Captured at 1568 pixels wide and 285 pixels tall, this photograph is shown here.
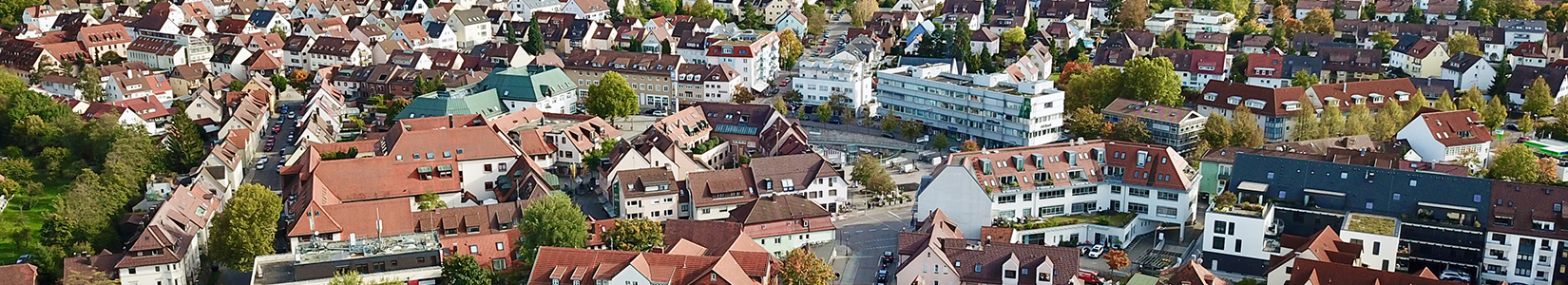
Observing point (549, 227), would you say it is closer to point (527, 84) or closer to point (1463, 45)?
point (527, 84)

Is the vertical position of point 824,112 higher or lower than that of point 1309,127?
lower

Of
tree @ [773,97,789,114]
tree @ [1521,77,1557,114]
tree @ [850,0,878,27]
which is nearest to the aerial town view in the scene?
tree @ [1521,77,1557,114]

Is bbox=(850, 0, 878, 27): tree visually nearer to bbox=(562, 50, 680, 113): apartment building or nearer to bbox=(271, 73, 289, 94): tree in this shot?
bbox=(562, 50, 680, 113): apartment building

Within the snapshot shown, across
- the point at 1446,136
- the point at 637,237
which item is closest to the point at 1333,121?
the point at 1446,136

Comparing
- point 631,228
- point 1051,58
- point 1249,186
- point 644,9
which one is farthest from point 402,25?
point 1249,186


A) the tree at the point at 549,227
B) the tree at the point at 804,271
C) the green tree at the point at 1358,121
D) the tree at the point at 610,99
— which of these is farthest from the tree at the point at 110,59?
the green tree at the point at 1358,121

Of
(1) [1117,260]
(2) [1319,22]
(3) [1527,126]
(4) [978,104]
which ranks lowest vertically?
(1) [1117,260]

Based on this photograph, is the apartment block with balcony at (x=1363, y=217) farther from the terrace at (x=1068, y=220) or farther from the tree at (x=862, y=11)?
the tree at (x=862, y=11)
